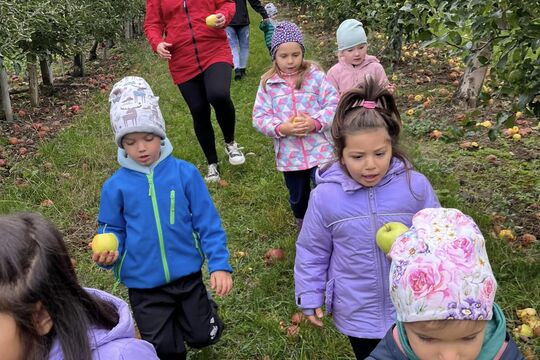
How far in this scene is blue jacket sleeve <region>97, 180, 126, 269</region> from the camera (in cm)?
242

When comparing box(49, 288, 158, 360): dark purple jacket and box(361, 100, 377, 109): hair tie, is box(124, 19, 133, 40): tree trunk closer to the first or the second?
box(361, 100, 377, 109): hair tie

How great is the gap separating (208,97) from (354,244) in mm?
2499

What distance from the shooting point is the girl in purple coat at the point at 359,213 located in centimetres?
210

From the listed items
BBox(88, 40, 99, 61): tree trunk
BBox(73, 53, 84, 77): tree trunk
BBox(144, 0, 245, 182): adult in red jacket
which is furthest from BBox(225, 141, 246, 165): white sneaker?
BBox(88, 40, 99, 61): tree trunk

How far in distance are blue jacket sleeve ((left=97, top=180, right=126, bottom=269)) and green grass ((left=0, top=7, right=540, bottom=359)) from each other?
0.86 meters

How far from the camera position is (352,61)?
4.31 metres

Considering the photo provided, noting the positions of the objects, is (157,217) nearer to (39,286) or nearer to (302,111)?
(39,286)

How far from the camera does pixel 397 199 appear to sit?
2.10 metres

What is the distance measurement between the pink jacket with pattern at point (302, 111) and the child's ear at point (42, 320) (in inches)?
84.3

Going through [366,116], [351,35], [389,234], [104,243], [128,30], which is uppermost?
[128,30]

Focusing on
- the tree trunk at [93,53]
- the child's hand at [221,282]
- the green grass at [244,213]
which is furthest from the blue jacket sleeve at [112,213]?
the tree trunk at [93,53]

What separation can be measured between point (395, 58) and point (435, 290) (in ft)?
20.9

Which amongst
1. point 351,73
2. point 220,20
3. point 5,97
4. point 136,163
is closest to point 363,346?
point 136,163

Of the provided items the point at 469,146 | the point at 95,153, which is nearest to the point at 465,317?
the point at 469,146
